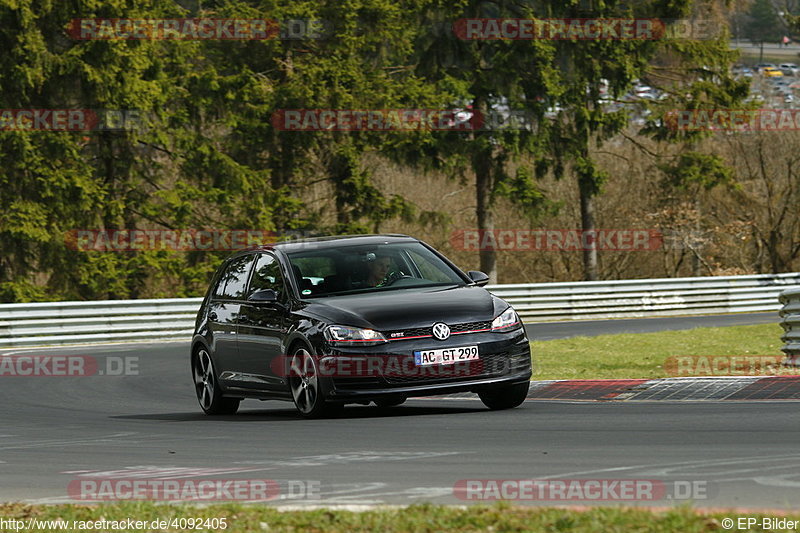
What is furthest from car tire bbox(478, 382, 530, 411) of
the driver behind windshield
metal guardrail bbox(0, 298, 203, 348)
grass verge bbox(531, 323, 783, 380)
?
metal guardrail bbox(0, 298, 203, 348)

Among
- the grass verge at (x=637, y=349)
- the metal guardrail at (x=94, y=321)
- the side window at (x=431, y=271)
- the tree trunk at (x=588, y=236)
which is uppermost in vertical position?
the side window at (x=431, y=271)

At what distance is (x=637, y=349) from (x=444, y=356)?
422 inches

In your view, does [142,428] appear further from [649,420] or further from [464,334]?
[649,420]

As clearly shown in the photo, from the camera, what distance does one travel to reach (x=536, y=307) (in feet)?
110

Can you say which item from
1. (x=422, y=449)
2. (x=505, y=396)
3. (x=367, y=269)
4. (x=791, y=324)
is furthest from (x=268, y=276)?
(x=791, y=324)

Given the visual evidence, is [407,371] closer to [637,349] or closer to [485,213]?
[637,349]

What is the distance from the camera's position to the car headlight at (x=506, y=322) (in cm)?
1211

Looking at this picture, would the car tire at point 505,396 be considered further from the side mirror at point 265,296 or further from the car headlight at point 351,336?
the side mirror at point 265,296

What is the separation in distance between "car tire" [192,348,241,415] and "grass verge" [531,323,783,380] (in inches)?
155

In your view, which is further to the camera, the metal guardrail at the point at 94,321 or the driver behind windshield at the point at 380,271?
the metal guardrail at the point at 94,321

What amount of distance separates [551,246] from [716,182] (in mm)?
6657

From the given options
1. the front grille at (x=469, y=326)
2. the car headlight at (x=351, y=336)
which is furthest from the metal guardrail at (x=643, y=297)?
the car headlight at (x=351, y=336)

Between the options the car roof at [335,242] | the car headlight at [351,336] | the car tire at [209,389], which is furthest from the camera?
the car tire at [209,389]

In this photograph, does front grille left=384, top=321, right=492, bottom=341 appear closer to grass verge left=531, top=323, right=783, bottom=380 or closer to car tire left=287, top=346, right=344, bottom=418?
car tire left=287, top=346, right=344, bottom=418
